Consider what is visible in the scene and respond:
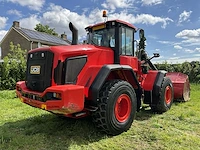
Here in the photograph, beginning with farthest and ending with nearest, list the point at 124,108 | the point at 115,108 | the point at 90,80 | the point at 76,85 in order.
A: the point at 124,108 < the point at 115,108 < the point at 90,80 < the point at 76,85

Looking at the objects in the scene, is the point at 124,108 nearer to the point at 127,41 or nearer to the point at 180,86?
the point at 127,41

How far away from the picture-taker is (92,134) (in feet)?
13.7

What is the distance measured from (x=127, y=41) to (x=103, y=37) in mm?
661

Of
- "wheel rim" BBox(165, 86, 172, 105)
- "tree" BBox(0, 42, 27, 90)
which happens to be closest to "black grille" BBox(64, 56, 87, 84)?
Answer: "wheel rim" BBox(165, 86, 172, 105)

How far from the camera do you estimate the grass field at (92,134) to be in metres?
3.66

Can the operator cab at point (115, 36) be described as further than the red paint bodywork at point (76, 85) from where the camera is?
Yes

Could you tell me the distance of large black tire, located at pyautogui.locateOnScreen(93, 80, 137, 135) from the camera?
386cm

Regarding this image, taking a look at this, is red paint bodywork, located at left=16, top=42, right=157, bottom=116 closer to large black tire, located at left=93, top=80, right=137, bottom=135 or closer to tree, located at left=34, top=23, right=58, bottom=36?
large black tire, located at left=93, top=80, right=137, bottom=135

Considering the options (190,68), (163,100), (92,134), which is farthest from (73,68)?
(190,68)

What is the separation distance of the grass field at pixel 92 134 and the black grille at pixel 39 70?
1.02 meters

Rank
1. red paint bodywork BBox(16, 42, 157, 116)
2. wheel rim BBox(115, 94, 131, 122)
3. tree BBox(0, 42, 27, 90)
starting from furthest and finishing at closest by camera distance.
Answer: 1. tree BBox(0, 42, 27, 90)
2. wheel rim BBox(115, 94, 131, 122)
3. red paint bodywork BBox(16, 42, 157, 116)

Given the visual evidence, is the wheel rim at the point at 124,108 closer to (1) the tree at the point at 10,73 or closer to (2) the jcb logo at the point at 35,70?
(2) the jcb logo at the point at 35,70

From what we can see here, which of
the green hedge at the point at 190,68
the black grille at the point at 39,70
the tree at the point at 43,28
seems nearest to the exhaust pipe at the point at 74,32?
the black grille at the point at 39,70

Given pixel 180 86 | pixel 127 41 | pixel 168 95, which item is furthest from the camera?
pixel 180 86
